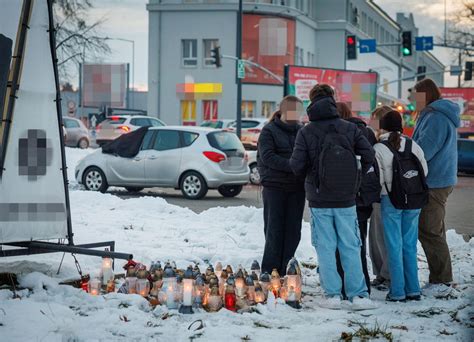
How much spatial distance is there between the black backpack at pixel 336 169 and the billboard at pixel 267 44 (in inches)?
2018

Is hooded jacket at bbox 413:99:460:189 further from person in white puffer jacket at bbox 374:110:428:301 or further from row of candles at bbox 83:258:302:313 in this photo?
row of candles at bbox 83:258:302:313

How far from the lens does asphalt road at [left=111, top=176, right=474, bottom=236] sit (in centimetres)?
1543

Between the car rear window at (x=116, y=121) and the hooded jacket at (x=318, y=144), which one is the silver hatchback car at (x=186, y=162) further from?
the car rear window at (x=116, y=121)

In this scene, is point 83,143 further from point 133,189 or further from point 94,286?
point 94,286

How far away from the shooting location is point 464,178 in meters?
33.2

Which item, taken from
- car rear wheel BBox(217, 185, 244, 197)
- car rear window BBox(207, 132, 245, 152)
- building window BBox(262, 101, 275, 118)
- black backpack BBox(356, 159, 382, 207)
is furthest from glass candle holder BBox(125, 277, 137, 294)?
building window BBox(262, 101, 275, 118)

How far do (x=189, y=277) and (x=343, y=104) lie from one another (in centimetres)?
253

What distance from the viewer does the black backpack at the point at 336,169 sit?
7.36m

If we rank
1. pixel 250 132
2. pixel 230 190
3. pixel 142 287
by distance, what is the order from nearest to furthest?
pixel 142 287, pixel 230 190, pixel 250 132

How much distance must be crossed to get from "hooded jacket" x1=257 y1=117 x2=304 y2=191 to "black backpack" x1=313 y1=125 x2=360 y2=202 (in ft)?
2.38

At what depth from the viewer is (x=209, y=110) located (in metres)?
58.8

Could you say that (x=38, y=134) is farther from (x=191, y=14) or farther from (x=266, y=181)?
(x=191, y=14)

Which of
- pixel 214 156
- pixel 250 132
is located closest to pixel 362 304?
pixel 214 156

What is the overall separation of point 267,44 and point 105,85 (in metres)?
16.9
